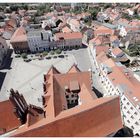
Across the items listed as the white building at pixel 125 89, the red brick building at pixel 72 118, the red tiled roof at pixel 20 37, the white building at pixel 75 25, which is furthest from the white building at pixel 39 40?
the red brick building at pixel 72 118

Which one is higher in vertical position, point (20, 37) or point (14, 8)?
point (14, 8)

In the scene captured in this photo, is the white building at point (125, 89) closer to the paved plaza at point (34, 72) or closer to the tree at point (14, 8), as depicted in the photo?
the paved plaza at point (34, 72)

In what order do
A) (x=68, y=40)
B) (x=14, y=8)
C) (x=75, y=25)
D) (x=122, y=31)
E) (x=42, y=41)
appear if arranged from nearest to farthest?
1. (x=42, y=41)
2. (x=68, y=40)
3. (x=122, y=31)
4. (x=75, y=25)
5. (x=14, y=8)

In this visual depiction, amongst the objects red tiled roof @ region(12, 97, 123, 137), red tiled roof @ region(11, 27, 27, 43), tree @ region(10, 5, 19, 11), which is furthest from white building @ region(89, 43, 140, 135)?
tree @ region(10, 5, 19, 11)

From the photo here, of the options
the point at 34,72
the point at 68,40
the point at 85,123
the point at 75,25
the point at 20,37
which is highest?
the point at 85,123

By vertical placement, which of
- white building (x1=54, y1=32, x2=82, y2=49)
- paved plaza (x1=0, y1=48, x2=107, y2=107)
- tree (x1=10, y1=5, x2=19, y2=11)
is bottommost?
paved plaza (x1=0, y1=48, x2=107, y2=107)

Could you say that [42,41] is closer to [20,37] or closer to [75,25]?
[20,37]

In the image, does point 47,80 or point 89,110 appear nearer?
point 89,110

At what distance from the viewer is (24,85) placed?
2579 inches

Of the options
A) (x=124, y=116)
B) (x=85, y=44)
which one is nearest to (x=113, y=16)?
(x=85, y=44)

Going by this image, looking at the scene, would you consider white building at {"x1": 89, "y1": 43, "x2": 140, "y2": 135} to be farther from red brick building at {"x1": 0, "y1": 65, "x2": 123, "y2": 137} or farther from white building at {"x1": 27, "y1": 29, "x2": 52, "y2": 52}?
white building at {"x1": 27, "y1": 29, "x2": 52, "y2": 52}

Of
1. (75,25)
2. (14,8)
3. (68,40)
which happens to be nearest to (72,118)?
(68,40)

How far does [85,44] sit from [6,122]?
66203 mm

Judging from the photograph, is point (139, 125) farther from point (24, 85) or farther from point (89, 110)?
point (24, 85)
